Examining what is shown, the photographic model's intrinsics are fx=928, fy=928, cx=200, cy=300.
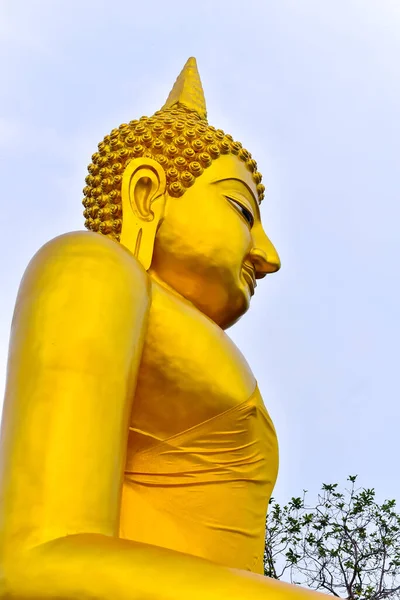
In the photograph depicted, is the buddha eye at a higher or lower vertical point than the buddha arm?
higher

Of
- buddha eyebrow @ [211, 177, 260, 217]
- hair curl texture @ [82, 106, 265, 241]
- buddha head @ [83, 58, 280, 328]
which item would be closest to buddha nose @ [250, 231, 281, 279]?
buddha head @ [83, 58, 280, 328]

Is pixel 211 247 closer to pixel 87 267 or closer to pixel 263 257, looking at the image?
pixel 263 257

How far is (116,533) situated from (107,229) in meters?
1.80

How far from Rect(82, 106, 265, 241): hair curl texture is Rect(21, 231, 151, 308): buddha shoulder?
66 cm

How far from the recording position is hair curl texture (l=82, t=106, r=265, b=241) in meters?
4.70

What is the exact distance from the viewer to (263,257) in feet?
16.0

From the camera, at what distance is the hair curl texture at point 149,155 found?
4.70 metres

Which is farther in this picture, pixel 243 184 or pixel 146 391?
pixel 243 184

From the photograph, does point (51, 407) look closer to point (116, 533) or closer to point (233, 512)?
point (116, 533)

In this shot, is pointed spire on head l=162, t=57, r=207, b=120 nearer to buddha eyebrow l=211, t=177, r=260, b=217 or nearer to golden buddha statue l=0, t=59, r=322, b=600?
golden buddha statue l=0, t=59, r=322, b=600

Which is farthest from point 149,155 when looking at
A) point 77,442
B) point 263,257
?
point 77,442

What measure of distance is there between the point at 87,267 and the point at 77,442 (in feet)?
2.65

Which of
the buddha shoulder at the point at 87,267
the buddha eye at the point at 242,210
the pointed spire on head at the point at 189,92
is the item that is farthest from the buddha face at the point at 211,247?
the pointed spire on head at the point at 189,92

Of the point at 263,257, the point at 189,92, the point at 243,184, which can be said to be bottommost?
the point at 263,257
